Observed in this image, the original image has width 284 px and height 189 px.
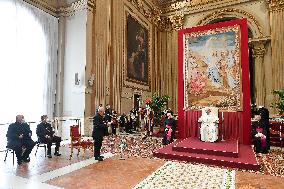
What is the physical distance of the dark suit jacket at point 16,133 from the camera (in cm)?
598

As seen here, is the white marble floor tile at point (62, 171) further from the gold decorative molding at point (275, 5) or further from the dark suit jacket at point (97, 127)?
the gold decorative molding at point (275, 5)

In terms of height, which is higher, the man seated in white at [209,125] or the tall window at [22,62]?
the tall window at [22,62]

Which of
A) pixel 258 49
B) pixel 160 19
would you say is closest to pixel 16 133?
A: pixel 258 49

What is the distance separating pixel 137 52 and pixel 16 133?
9587mm

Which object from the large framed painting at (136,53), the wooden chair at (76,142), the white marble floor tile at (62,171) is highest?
the large framed painting at (136,53)

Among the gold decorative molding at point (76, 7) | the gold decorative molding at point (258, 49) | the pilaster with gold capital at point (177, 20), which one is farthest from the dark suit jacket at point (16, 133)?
the pilaster with gold capital at point (177, 20)

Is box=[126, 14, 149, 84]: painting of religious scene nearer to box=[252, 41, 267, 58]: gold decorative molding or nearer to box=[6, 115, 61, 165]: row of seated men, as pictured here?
box=[252, 41, 267, 58]: gold decorative molding

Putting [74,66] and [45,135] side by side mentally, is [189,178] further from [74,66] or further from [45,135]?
[74,66]

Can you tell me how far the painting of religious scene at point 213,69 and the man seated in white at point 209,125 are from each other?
0.69 meters

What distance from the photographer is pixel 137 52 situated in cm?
1447

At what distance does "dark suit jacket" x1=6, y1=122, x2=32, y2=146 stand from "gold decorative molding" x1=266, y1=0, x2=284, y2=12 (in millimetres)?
14668

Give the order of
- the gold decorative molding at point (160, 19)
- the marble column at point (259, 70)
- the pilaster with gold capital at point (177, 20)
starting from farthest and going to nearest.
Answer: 1. the pilaster with gold capital at point (177, 20)
2. the gold decorative molding at point (160, 19)
3. the marble column at point (259, 70)

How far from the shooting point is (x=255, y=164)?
5578 millimetres

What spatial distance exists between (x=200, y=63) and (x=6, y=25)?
7234 millimetres
